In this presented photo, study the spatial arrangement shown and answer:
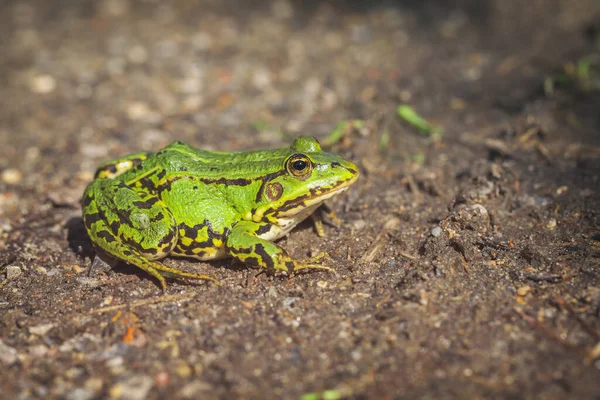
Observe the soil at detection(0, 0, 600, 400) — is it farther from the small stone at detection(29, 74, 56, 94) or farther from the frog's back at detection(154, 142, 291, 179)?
the frog's back at detection(154, 142, 291, 179)

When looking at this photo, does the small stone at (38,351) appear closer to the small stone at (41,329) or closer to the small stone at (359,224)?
the small stone at (41,329)

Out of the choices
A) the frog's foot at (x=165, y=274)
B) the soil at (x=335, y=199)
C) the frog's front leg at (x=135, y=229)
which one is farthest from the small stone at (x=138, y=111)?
the frog's foot at (x=165, y=274)

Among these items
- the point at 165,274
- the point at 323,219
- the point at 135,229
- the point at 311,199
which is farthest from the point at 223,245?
the point at 323,219

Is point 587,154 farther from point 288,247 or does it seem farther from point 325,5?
point 325,5

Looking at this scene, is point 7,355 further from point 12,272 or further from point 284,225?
point 284,225

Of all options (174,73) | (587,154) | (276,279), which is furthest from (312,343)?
(174,73)
